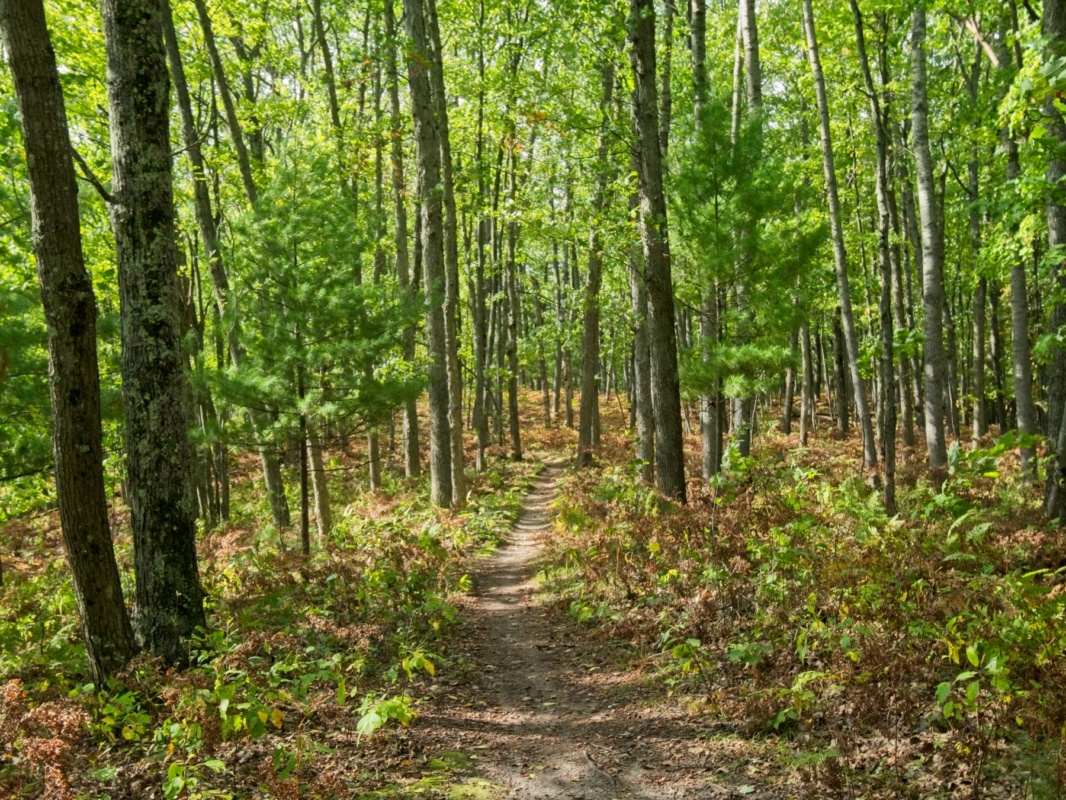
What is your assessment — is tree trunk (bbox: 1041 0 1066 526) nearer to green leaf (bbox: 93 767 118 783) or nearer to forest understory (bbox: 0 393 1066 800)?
forest understory (bbox: 0 393 1066 800)

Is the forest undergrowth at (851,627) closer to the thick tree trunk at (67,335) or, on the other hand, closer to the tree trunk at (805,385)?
the thick tree trunk at (67,335)

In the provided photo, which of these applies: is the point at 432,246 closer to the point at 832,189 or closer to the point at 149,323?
the point at 832,189

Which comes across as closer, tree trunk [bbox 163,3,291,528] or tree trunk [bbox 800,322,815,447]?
tree trunk [bbox 163,3,291,528]

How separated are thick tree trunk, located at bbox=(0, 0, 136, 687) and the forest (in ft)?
0.07

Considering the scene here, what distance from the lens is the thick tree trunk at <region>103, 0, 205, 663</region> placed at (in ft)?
18.3

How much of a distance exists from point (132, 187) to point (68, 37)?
1129 cm

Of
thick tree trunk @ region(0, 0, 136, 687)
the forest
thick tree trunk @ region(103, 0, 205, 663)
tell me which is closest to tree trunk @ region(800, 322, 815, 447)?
the forest

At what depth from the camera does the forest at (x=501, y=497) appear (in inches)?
179

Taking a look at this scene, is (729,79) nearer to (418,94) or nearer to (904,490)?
(418,94)

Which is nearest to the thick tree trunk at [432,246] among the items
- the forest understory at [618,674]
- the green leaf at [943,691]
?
the forest understory at [618,674]

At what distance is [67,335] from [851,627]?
6.39 meters

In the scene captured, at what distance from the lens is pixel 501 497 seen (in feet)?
56.3

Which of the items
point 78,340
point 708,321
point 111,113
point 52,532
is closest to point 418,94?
point 708,321

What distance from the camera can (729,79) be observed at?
64.6ft
